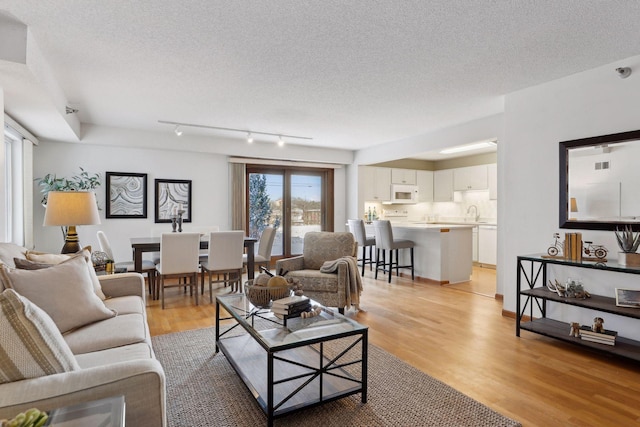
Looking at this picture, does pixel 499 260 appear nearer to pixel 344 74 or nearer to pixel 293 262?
pixel 293 262

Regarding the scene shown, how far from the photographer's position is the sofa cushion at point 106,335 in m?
1.93

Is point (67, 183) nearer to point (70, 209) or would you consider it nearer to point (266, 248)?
point (70, 209)

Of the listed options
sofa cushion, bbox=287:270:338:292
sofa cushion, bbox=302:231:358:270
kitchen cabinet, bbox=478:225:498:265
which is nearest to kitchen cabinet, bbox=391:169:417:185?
kitchen cabinet, bbox=478:225:498:265

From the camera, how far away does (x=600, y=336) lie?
2.90 meters

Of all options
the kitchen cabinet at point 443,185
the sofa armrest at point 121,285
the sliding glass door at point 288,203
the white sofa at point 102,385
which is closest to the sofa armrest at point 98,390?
the white sofa at point 102,385

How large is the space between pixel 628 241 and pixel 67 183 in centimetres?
661

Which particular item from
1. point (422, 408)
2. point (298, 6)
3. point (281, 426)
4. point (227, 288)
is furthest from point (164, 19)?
point (227, 288)

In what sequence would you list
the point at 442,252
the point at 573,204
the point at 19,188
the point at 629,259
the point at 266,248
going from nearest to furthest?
the point at 629,259 → the point at 573,204 → the point at 19,188 → the point at 266,248 → the point at 442,252

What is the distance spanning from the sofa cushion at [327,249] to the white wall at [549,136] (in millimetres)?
1767

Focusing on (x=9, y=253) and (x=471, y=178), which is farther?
(x=471, y=178)

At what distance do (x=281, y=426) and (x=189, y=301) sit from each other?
9.95ft

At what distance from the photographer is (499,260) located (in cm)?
482

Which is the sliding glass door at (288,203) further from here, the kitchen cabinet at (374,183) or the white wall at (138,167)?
the kitchen cabinet at (374,183)

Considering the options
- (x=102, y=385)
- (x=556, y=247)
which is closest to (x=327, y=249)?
(x=556, y=247)
